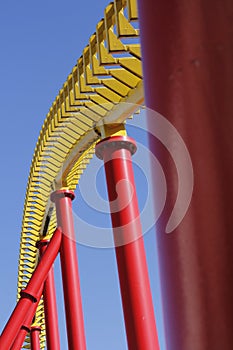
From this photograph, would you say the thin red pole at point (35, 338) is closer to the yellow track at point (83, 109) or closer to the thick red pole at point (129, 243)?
the yellow track at point (83, 109)

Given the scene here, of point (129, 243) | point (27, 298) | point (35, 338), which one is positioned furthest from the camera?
point (35, 338)

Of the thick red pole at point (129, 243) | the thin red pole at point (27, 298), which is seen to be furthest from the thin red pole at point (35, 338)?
the thick red pole at point (129, 243)

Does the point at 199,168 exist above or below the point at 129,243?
below

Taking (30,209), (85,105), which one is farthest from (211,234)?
(30,209)

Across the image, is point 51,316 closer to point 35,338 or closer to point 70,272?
point 70,272

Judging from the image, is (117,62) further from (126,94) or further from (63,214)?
(63,214)

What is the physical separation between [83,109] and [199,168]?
229 inches

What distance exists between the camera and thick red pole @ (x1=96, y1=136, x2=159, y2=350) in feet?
15.8

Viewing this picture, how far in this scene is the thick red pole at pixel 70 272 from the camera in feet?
21.4

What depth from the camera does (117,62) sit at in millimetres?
5203

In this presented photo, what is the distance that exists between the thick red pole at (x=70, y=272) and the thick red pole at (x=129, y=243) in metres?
1.62

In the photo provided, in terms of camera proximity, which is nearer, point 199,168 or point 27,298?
point 199,168

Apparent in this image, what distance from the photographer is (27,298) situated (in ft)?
20.3

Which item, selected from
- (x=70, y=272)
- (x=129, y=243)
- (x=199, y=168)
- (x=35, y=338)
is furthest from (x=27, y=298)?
(x=199, y=168)
